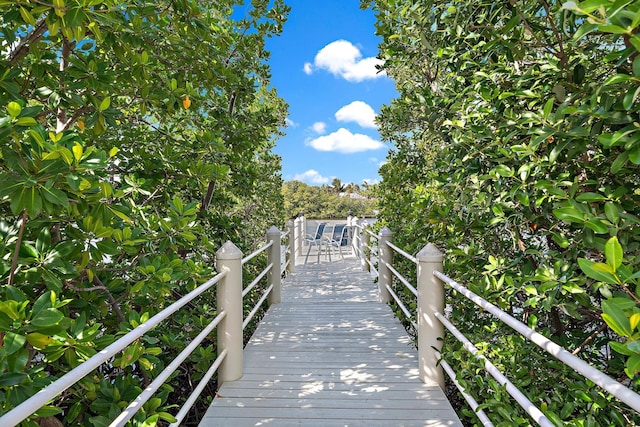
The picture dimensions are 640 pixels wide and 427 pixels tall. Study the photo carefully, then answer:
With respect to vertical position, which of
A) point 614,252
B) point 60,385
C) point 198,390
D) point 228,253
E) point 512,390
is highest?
point 614,252

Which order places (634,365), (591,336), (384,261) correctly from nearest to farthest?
(634,365)
(591,336)
(384,261)

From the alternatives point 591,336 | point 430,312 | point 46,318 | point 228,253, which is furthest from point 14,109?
point 430,312

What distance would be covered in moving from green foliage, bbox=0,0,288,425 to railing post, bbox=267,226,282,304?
1260 millimetres

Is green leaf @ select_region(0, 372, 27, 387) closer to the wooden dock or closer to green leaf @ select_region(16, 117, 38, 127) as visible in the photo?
green leaf @ select_region(16, 117, 38, 127)

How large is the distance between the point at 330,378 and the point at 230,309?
3.02 ft

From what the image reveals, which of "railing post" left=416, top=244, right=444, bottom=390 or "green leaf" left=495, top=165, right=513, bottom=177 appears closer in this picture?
"green leaf" left=495, top=165, right=513, bottom=177

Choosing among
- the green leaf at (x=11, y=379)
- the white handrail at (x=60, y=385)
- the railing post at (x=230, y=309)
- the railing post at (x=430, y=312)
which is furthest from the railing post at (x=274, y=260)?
the green leaf at (x=11, y=379)

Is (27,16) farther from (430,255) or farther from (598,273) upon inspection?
(430,255)

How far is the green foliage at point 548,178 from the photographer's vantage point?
0.99m

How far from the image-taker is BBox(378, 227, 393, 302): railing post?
4.53 meters

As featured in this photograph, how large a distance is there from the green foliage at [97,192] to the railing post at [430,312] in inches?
58.3

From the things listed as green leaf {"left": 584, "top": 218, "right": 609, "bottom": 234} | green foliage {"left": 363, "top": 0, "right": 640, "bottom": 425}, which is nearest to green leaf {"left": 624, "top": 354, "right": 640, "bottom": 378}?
green foliage {"left": 363, "top": 0, "right": 640, "bottom": 425}

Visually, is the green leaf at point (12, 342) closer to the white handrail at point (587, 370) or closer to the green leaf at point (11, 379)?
the green leaf at point (11, 379)

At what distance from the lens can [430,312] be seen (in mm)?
2482
